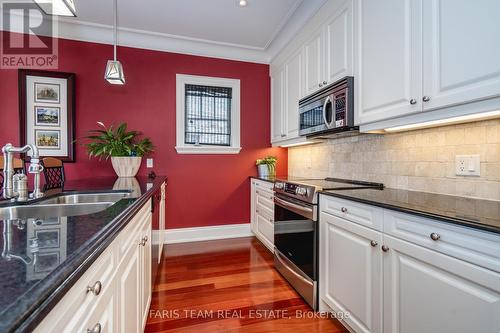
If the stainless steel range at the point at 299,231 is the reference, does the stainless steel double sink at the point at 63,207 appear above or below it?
above

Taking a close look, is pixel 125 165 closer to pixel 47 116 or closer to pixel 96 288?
pixel 47 116

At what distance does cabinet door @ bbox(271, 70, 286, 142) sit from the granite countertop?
2.70m

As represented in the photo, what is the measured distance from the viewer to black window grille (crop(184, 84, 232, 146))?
3451 mm

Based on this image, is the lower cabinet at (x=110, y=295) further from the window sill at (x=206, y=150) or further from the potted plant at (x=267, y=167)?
the potted plant at (x=267, y=167)

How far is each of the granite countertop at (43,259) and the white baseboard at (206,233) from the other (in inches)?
100

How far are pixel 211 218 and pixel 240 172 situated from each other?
771 mm

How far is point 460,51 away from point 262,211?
7.87ft

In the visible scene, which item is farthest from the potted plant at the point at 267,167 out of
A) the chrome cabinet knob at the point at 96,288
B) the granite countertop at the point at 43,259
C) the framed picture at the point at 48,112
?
the chrome cabinet knob at the point at 96,288

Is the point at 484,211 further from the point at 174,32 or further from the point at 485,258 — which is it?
the point at 174,32

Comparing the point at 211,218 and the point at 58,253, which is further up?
the point at 58,253

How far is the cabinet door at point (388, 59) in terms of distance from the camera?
1404 millimetres

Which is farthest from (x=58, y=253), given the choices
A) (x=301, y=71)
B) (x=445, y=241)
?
(x=301, y=71)

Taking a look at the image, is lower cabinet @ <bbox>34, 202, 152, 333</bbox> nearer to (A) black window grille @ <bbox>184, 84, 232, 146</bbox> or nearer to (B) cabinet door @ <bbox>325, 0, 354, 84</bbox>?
(B) cabinet door @ <bbox>325, 0, 354, 84</bbox>

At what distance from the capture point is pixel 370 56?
1.73m
